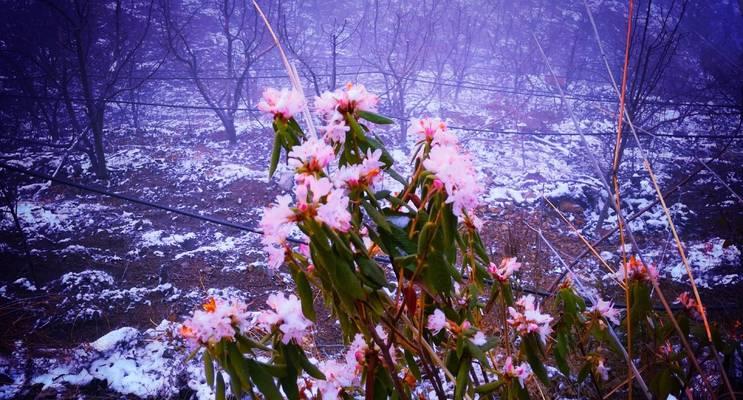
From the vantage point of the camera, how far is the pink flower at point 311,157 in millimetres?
670

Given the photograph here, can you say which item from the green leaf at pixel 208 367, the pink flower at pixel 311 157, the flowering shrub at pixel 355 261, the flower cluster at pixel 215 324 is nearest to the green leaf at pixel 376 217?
the flowering shrub at pixel 355 261

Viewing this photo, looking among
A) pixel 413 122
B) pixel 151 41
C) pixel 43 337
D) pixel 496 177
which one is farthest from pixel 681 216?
pixel 151 41

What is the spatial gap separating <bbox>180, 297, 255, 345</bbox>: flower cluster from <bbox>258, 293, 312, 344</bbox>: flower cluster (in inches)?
1.9

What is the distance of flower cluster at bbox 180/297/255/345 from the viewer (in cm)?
69

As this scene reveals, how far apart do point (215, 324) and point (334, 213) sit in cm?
33

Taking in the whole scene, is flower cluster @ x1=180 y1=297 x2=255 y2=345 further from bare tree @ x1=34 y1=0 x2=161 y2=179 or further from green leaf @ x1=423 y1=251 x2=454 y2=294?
bare tree @ x1=34 y1=0 x2=161 y2=179

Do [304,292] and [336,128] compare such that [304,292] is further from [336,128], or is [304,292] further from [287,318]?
[336,128]

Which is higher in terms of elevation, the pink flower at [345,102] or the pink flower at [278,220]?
the pink flower at [345,102]

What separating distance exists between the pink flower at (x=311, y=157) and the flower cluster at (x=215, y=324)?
30cm

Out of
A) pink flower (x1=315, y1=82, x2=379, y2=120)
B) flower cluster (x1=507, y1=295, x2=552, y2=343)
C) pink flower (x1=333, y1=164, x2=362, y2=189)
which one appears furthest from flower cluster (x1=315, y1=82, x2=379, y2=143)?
flower cluster (x1=507, y1=295, x2=552, y2=343)

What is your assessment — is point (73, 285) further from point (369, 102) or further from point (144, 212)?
point (369, 102)

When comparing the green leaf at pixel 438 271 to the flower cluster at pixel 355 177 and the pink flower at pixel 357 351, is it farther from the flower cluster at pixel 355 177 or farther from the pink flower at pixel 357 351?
the pink flower at pixel 357 351

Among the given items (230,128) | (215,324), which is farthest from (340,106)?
(230,128)

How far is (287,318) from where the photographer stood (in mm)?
744
